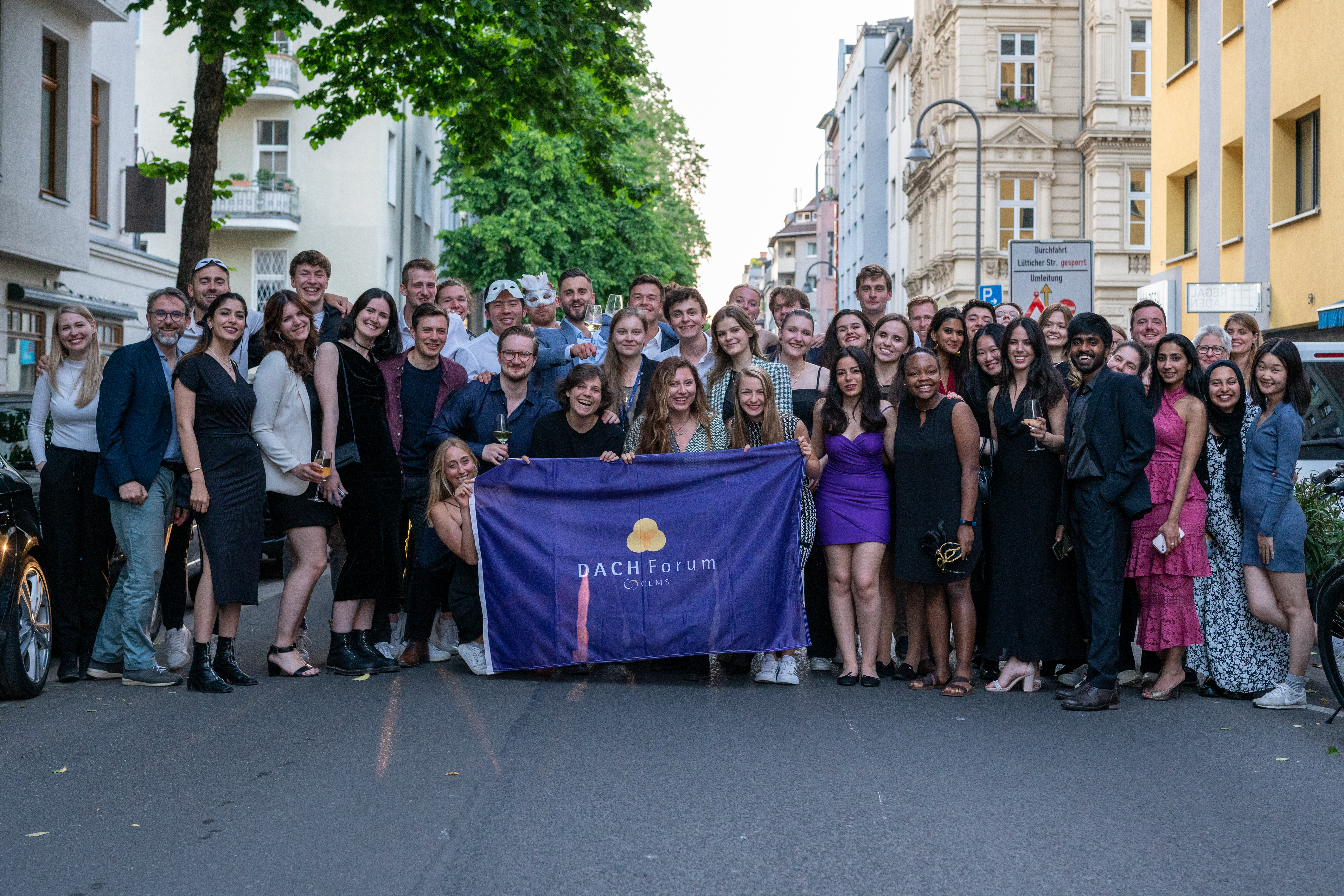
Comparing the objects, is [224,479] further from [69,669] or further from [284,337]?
[69,669]

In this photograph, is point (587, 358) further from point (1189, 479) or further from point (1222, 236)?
point (1222, 236)

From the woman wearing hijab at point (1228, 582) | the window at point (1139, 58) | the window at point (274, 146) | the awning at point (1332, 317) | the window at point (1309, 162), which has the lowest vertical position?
the woman wearing hijab at point (1228, 582)

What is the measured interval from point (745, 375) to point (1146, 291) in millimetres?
20659

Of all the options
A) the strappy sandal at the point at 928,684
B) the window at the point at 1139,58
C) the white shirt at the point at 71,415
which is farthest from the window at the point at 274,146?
the strappy sandal at the point at 928,684

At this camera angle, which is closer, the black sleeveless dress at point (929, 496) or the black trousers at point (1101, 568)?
the black trousers at point (1101, 568)

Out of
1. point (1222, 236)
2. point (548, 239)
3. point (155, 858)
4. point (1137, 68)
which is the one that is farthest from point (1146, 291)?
point (155, 858)

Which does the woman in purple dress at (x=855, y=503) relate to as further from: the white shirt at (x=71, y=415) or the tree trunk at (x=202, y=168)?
the tree trunk at (x=202, y=168)

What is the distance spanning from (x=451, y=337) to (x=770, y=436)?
2866mm

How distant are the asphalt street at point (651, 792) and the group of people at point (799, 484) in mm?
429

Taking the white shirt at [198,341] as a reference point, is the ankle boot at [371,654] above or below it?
below

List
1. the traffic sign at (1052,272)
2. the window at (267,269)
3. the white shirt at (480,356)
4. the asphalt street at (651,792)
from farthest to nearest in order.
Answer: the window at (267,269)
the traffic sign at (1052,272)
the white shirt at (480,356)
the asphalt street at (651,792)

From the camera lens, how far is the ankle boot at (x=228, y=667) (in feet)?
25.5

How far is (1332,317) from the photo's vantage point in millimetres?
18297

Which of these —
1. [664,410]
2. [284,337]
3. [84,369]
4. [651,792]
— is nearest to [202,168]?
[84,369]
